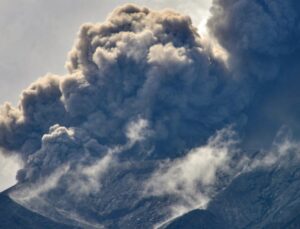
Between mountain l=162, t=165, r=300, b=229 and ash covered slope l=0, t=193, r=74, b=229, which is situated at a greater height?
ash covered slope l=0, t=193, r=74, b=229

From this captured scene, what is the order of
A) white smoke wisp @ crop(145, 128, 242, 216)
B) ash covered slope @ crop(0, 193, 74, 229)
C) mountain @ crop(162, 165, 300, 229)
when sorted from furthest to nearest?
white smoke wisp @ crop(145, 128, 242, 216), mountain @ crop(162, 165, 300, 229), ash covered slope @ crop(0, 193, 74, 229)

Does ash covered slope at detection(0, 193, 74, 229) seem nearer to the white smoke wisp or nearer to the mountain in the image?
the mountain

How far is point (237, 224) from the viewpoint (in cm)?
16025

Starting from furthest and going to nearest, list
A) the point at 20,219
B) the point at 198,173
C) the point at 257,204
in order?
the point at 198,173
the point at 257,204
the point at 20,219

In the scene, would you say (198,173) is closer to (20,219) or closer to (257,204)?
(257,204)

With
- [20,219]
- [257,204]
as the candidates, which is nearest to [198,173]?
[257,204]

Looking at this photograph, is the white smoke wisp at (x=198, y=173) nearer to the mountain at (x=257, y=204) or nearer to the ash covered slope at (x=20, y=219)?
the mountain at (x=257, y=204)

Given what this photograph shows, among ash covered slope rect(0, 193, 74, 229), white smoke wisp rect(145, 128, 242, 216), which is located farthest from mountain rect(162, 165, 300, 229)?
ash covered slope rect(0, 193, 74, 229)

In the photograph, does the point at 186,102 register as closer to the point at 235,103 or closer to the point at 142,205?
the point at 235,103

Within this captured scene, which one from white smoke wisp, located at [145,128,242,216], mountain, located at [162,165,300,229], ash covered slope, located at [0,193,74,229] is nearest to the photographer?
ash covered slope, located at [0,193,74,229]

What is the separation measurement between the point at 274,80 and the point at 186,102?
2158 cm

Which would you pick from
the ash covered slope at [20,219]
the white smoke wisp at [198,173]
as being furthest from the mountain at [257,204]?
the ash covered slope at [20,219]

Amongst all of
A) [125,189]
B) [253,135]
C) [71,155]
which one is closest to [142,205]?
[125,189]

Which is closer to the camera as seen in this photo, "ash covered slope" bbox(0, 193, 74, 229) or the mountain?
"ash covered slope" bbox(0, 193, 74, 229)
